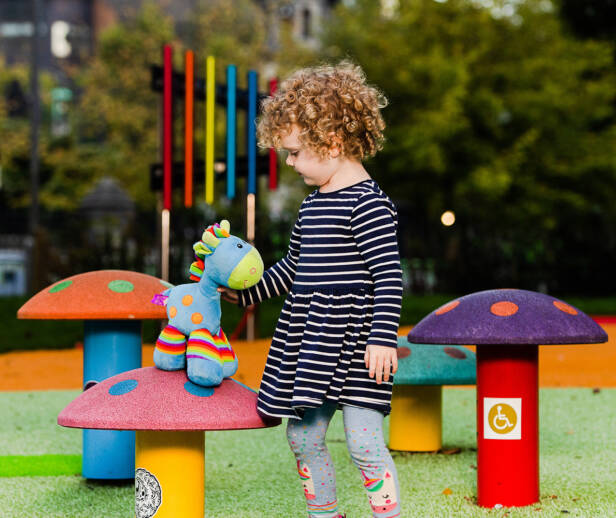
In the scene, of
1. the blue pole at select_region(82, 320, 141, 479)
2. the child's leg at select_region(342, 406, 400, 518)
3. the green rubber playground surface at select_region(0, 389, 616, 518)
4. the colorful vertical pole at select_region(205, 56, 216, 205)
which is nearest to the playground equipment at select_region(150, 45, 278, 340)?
the colorful vertical pole at select_region(205, 56, 216, 205)

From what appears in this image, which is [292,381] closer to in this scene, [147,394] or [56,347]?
[147,394]

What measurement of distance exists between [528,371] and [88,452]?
1983mm

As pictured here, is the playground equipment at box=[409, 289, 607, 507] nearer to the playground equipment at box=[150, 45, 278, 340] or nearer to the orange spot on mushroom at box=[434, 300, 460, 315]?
the orange spot on mushroom at box=[434, 300, 460, 315]

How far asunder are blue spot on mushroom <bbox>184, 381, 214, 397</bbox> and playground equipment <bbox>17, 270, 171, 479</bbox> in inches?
35.0

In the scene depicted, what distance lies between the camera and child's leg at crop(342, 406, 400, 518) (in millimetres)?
3070

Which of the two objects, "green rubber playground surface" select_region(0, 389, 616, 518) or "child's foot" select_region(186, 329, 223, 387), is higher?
"child's foot" select_region(186, 329, 223, 387)

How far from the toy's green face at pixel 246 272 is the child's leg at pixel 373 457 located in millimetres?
528

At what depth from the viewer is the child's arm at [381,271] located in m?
2.96

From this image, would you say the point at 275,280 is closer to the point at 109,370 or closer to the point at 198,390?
the point at 198,390

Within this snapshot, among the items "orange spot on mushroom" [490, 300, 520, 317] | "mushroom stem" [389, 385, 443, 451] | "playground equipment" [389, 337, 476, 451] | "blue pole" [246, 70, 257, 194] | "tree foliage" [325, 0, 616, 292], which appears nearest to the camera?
"orange spot on mushroom" [490, 300, 520, 317]

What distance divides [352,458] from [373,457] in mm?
89

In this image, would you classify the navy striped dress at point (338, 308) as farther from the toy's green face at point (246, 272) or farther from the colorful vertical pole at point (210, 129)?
the colorful vertical pole at point (210, 129)

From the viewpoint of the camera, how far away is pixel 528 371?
3.85 metres

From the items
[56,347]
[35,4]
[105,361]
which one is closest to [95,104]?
[35,4]
